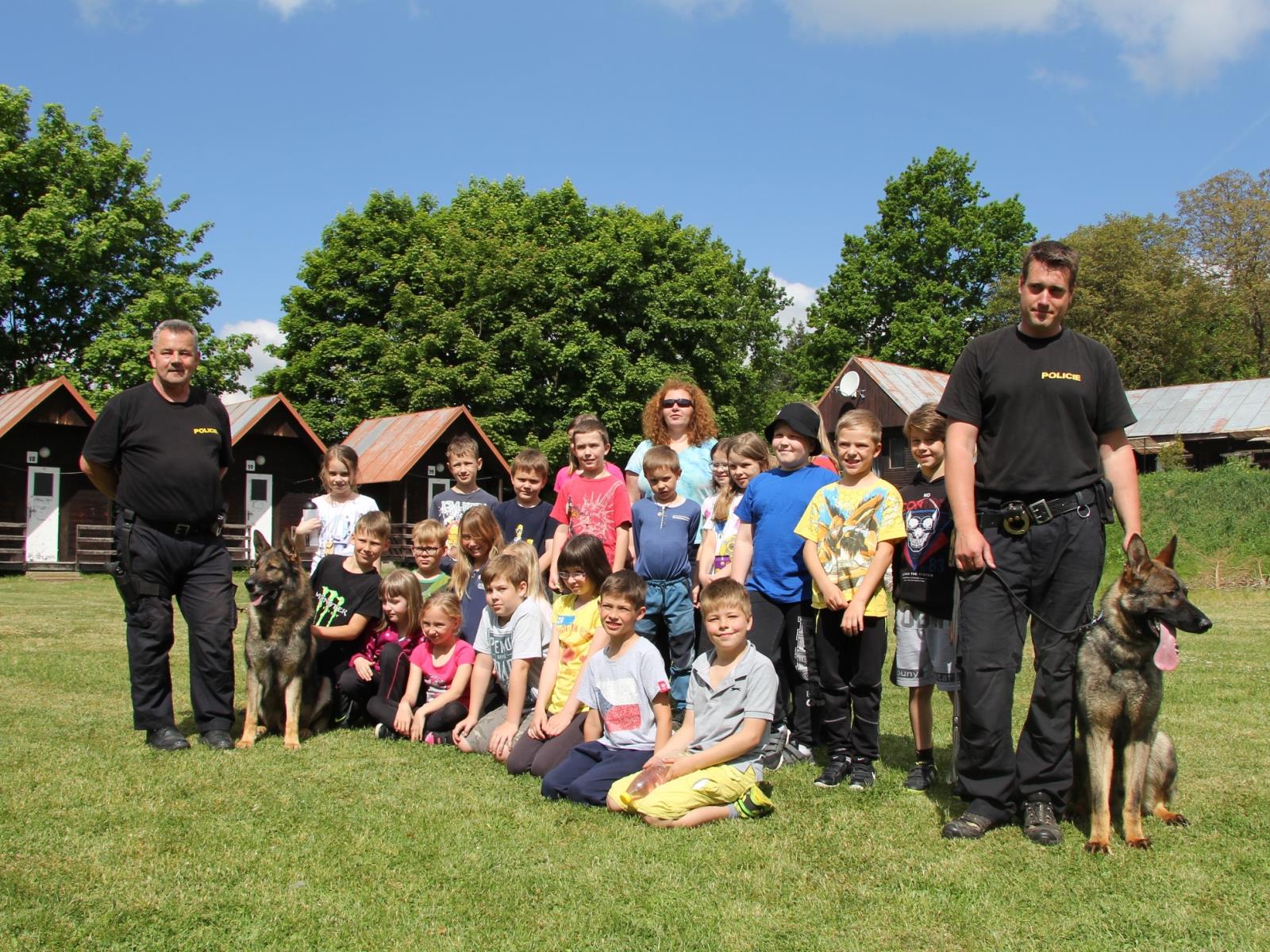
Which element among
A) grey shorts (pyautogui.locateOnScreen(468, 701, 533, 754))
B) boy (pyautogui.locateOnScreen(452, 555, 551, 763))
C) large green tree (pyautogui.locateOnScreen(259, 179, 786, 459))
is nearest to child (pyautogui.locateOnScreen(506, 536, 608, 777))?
boy (pyautogui.locateOnScreen(452, 555, 551, 763))

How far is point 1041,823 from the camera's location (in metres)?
4.27

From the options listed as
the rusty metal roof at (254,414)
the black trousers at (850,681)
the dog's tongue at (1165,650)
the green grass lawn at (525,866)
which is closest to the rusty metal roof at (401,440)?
the rusty metal roof at (254,414)

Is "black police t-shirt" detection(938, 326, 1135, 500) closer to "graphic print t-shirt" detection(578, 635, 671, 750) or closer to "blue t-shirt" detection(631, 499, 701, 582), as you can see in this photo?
"graphic print t-shirt" detection(578, 635, 671, 750)

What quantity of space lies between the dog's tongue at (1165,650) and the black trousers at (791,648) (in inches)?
77.4

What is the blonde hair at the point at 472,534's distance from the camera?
276 inches

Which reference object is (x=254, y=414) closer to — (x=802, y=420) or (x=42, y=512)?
(x=42, y=512)

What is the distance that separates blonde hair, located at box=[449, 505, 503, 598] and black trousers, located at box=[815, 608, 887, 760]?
8.14 ft

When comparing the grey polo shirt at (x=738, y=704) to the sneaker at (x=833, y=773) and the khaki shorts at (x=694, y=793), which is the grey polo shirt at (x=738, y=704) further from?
the sneaker at (x=833, y=773)

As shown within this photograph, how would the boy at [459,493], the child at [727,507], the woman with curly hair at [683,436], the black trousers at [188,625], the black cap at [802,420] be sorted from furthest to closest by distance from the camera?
the boy at [459,493] → the woman with curly hair at [683,436] → the child at [727,507] → the black trousers at [188,625] → the black cap at [802,420]

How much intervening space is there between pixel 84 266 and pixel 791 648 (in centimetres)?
3508

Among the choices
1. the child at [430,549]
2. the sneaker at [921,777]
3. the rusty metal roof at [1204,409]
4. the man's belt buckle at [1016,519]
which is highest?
the rusty metal roof at [1204,409]

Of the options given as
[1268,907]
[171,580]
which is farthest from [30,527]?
[1268,907]

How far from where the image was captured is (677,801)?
14.9ft

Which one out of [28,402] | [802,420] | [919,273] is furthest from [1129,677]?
[919,273]
